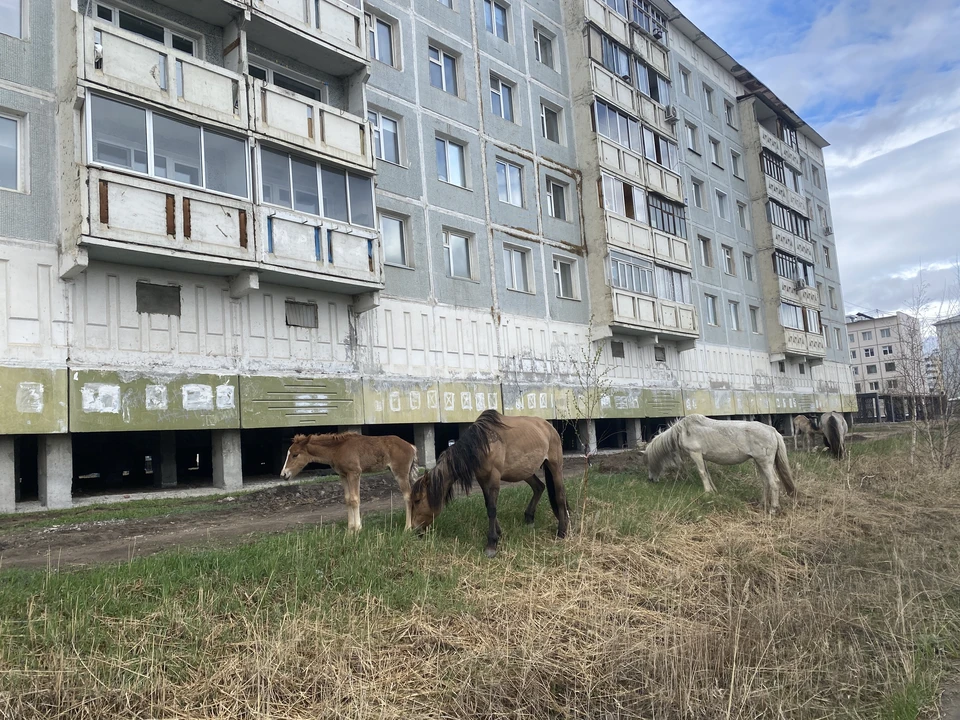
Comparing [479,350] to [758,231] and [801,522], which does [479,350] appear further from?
[758,231]

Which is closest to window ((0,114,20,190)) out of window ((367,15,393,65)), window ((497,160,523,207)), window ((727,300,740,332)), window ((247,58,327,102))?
window ((247,58,327,102))

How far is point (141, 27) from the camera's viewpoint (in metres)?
15.5

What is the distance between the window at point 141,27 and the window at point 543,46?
14.6 metres

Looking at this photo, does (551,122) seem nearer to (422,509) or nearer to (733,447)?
(733,447)

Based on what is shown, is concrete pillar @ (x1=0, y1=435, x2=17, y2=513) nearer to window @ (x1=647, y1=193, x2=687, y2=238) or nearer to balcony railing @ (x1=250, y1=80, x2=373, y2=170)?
balcony railing @ (x1=250, y1=80, x2=373, y2=170)

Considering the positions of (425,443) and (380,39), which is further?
(380,39)

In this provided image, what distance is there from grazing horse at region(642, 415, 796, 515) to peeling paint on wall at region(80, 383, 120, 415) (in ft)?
34.4

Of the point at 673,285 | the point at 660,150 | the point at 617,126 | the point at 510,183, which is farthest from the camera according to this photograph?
the point at 660,150

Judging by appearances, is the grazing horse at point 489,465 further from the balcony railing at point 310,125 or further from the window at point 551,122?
the window at point 551,122

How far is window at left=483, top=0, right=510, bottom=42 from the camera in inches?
969

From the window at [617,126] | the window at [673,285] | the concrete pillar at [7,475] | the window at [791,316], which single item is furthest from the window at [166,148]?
the window at [791,316]

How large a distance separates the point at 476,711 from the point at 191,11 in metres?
15.9

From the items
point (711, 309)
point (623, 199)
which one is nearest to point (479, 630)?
point (623, 199)

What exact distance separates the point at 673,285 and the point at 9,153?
2335 centimetres
